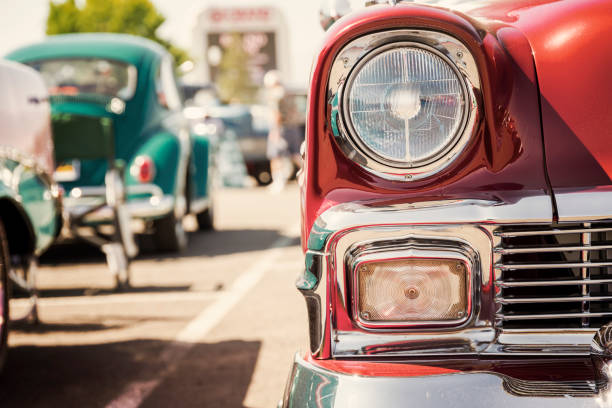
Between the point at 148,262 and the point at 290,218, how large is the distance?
9.71 feet

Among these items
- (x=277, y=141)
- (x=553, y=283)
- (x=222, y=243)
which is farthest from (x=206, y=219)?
(x=553, y=283)

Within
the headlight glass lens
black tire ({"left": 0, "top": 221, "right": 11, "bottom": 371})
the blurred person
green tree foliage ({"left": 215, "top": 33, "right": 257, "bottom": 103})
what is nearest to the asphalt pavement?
black tire ({"left": 0, "top": 221, "right": 11, "bottom": 371})

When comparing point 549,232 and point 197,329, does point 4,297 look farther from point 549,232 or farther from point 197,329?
point 549,232

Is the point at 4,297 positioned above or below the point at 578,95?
below

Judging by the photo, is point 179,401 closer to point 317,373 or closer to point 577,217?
point 317,373

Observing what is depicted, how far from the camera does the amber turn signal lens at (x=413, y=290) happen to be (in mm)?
1685

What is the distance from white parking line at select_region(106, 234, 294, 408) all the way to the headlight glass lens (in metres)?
1.68

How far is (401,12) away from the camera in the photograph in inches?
66.4

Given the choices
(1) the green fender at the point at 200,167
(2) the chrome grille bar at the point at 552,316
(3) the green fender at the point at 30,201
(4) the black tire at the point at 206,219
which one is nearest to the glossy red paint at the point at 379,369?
(2) the chrome grille bar at the point at 552,316

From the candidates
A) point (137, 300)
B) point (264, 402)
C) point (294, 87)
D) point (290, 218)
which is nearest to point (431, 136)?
point (264, 402)

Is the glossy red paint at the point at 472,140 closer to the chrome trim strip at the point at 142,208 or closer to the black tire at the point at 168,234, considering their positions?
the chrome trim strip at the point at 142,208

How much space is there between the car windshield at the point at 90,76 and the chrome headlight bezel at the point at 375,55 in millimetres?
5206

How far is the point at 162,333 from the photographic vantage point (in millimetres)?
3953

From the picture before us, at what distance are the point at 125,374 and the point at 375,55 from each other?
6.83 ft
